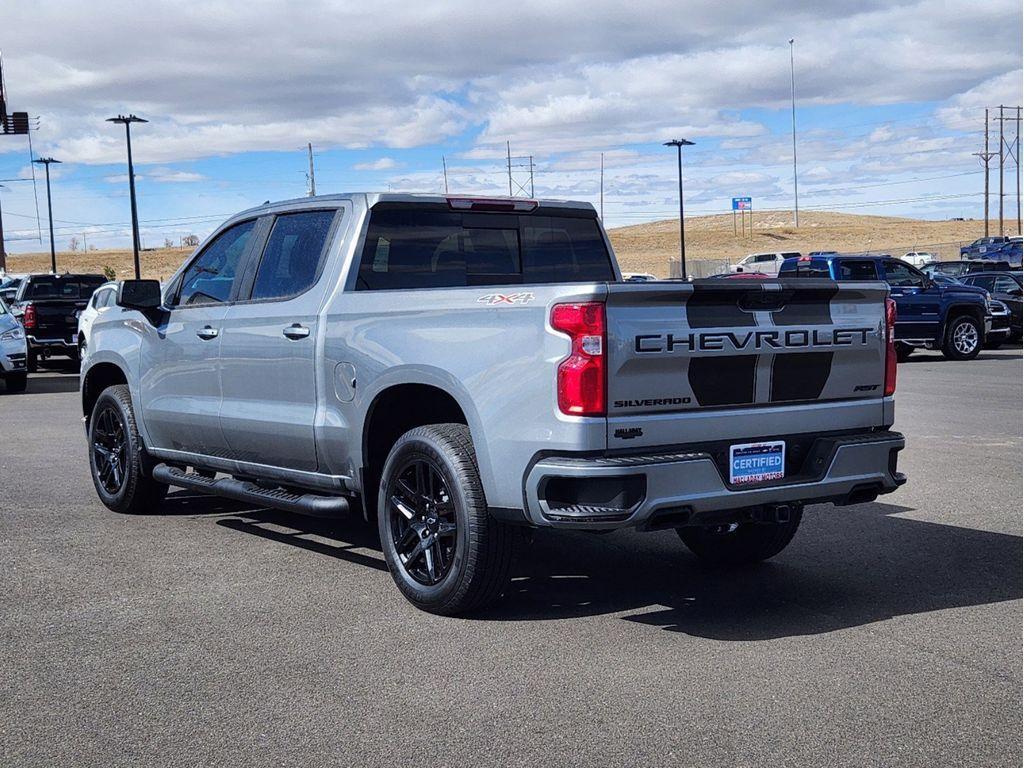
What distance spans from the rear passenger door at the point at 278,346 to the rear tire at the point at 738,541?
2.14 meters

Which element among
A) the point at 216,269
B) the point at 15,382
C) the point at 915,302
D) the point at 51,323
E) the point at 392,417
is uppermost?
the point at 216,269

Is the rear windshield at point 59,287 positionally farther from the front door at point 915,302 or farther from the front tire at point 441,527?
the front tire at point 441,527

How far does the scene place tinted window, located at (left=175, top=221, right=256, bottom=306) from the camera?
25.5 ft

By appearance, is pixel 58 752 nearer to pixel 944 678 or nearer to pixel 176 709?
pixel 176 709

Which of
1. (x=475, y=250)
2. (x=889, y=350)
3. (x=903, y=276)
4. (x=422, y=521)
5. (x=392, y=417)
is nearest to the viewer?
(x=422, y=521)

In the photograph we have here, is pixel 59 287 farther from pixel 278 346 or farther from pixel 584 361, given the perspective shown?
pixel 584 361

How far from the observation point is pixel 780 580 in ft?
22.0

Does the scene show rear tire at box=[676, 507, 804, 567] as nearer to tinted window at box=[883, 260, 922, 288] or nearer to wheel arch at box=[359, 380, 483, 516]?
wheel arch at box=[359, 380, 483, 516]

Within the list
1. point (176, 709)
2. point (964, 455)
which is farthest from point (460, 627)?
point (964, 455)

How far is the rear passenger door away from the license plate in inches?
91.1

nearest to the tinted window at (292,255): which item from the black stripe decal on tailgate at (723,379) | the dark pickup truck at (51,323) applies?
the black stripe decal on tailgate at (723,379)

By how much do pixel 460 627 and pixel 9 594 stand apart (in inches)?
95.2

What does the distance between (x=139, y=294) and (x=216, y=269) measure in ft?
1.79

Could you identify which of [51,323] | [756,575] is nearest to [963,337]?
[51,323]
